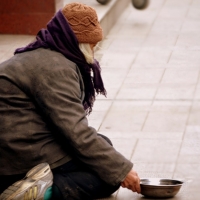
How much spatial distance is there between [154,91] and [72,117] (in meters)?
3.07

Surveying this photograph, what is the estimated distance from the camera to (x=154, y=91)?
24.0ft

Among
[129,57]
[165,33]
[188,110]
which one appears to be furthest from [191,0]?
[188,110]

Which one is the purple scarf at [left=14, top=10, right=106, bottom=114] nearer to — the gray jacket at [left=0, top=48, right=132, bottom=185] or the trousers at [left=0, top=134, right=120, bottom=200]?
the gray jacket at [left=0, top=48, right=132, bottom=185]

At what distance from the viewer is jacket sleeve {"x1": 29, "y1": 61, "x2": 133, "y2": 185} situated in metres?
4.31

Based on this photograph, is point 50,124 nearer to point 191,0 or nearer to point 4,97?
point 4,97

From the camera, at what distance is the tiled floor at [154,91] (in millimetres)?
5426

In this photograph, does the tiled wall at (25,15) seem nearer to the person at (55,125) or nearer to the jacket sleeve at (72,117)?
the person at (55,125)

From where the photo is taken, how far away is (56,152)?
448cm

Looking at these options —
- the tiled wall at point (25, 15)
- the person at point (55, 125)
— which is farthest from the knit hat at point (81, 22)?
the tiled wall at point (25, 15)

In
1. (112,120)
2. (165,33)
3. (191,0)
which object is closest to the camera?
(112,120)

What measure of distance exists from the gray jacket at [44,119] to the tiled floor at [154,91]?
43cm

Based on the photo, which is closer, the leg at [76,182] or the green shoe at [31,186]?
the green shoe at [31,186]

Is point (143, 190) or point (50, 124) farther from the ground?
point (50, 124)

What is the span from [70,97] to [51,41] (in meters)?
0.35
